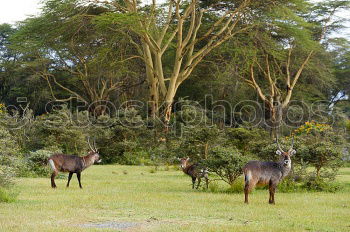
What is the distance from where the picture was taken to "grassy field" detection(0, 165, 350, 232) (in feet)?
29.7

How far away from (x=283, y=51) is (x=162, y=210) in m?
27.0

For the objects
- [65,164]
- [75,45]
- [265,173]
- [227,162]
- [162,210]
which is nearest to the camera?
[162,210]

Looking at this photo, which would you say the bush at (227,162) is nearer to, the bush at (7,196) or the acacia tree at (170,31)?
the bush at (7,196)

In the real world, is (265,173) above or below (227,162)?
below

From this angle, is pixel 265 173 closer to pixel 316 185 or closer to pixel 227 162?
pixel 227 162

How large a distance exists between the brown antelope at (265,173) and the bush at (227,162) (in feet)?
5.96

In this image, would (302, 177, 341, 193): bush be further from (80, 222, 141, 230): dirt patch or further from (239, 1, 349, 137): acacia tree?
(239, 1, 349, 137): acacia tree

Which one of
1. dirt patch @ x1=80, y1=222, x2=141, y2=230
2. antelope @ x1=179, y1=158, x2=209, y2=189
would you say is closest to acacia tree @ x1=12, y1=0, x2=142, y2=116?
antelope @ x1=179, y1=158, x2=209, y2=189

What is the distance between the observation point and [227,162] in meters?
14.3

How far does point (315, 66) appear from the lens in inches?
1508

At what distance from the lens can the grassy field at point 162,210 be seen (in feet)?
29.7

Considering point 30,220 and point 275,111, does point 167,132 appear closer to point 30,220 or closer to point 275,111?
point 275,111

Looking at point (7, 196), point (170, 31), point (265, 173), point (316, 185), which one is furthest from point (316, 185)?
point (170, 31)

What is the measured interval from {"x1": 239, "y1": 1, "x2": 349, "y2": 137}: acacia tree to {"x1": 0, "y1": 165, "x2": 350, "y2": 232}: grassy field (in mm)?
19459
